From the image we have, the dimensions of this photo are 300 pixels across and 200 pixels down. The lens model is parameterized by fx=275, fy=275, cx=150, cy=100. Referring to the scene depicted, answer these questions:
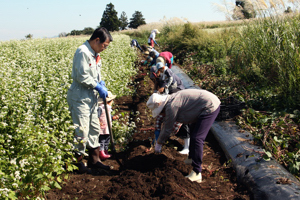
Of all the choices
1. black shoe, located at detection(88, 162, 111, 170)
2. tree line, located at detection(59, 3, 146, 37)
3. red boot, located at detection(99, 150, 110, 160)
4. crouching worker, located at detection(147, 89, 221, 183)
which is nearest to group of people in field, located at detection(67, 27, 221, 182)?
crouching worker, located at detection(147, 89, 221, 183)

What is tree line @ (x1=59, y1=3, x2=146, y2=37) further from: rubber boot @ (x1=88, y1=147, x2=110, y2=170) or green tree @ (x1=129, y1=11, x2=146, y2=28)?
rubber boot @ (x1=88, y1=147, x2=110, y2=170)

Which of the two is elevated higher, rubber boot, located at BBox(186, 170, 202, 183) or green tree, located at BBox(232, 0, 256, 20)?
green tree, located at BBox(232, 0, 256, 20)

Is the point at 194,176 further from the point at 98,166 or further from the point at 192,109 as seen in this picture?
the point at 98,166

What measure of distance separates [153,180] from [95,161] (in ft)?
3.60

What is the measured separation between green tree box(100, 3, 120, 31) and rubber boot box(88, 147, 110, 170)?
8001 cm

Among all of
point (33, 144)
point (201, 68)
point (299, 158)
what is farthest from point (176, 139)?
point (201, 68)

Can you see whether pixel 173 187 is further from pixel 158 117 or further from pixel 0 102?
pixel 0 102

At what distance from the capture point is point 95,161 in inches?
171

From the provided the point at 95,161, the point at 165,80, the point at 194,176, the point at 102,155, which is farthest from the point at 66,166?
the point at 165,80

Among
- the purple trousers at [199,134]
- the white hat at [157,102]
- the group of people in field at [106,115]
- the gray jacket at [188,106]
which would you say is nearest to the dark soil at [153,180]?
the group of people in field at [106,115]

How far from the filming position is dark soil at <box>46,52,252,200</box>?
138 inches

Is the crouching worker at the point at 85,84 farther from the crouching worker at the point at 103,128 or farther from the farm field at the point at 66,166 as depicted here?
the crouching worker at the point at 103,128

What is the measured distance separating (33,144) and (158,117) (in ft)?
5.62

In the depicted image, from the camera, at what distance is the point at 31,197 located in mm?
2996
